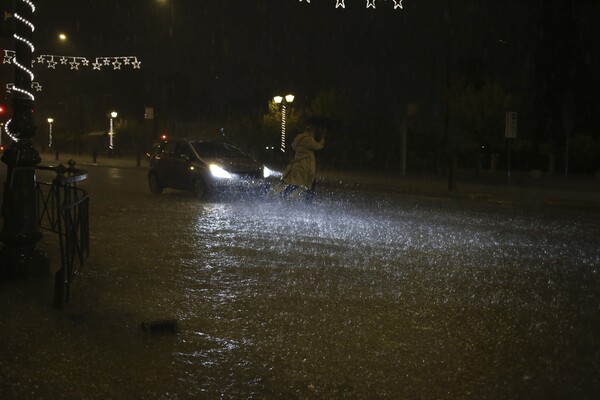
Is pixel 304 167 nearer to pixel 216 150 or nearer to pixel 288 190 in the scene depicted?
pixel 288 190

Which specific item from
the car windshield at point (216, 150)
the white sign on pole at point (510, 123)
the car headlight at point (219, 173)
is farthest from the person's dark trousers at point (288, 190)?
the white sign on pole at point (510, 123)

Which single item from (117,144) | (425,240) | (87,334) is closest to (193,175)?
(425,240)

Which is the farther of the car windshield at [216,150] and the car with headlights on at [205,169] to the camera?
the car windshield at [216,150]

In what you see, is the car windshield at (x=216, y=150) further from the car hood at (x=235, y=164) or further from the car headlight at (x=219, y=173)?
the car headlight at (x=219, y=173)

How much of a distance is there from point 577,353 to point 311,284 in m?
3.40

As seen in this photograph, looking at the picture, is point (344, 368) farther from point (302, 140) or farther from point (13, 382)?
point (302, 140)

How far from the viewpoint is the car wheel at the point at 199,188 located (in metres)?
20.1

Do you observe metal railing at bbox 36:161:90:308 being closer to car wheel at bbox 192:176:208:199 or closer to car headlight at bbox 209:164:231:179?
car headlight at bbox 209:164:231:179

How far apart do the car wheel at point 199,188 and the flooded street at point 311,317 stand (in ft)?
19.5

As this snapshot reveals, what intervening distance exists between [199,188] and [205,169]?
22.4 inches

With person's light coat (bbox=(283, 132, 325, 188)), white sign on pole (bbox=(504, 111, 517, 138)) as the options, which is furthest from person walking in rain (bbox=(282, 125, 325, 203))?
white sign on pole (bbox=(504, 111, 517, 138))

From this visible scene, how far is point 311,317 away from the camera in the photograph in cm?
749

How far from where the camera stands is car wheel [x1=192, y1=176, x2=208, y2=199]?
2012cm

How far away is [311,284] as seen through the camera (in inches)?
358
